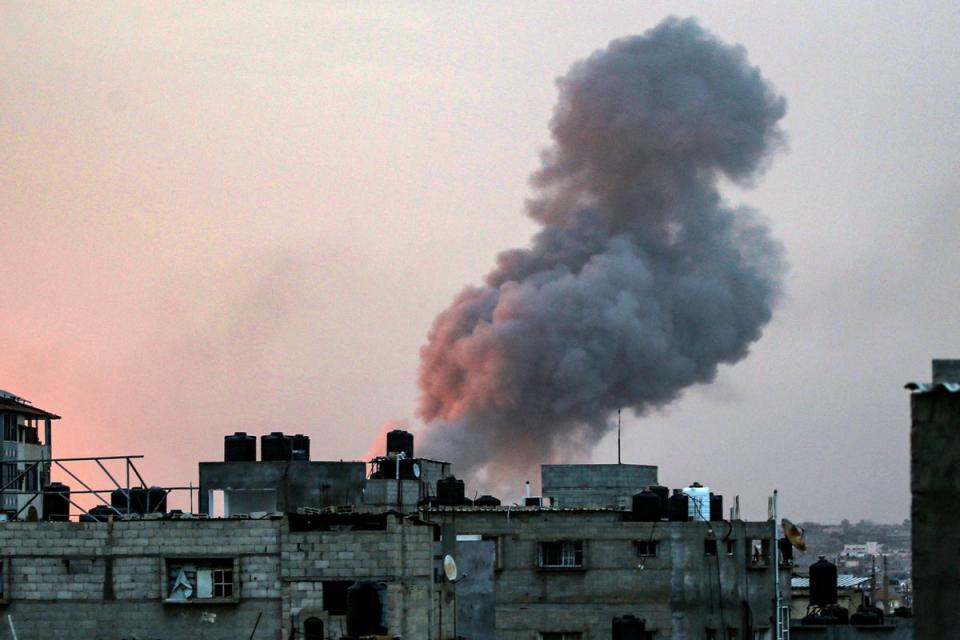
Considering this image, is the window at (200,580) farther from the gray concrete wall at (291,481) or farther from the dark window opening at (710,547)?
the dark window opening at (710,547)

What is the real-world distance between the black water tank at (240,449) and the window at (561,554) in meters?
12.0

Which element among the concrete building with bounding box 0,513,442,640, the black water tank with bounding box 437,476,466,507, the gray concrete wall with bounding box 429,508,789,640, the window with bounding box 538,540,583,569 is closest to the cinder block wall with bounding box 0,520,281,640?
the concrete building with bounding box 0,513,442,640

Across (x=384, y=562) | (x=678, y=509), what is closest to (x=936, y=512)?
(x=384, y=562)

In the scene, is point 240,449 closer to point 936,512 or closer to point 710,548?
point 710,548

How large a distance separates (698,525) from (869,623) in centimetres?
750

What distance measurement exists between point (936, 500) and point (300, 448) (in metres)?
56.2

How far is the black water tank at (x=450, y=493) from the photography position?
69812 mm

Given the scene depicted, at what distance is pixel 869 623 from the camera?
69.9 m

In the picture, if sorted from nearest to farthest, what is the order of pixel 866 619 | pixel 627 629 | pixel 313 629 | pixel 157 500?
pixel 313 629
pixel 627 629
pixel 157 500
pixel 866 619

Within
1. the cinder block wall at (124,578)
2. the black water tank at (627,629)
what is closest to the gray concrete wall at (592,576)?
the black water tank at (627,629)

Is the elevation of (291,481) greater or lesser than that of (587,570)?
greater

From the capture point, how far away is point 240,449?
72.6 meters

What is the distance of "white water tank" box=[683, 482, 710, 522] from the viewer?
231 feet

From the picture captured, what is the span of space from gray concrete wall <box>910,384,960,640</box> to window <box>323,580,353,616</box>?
3022cm
